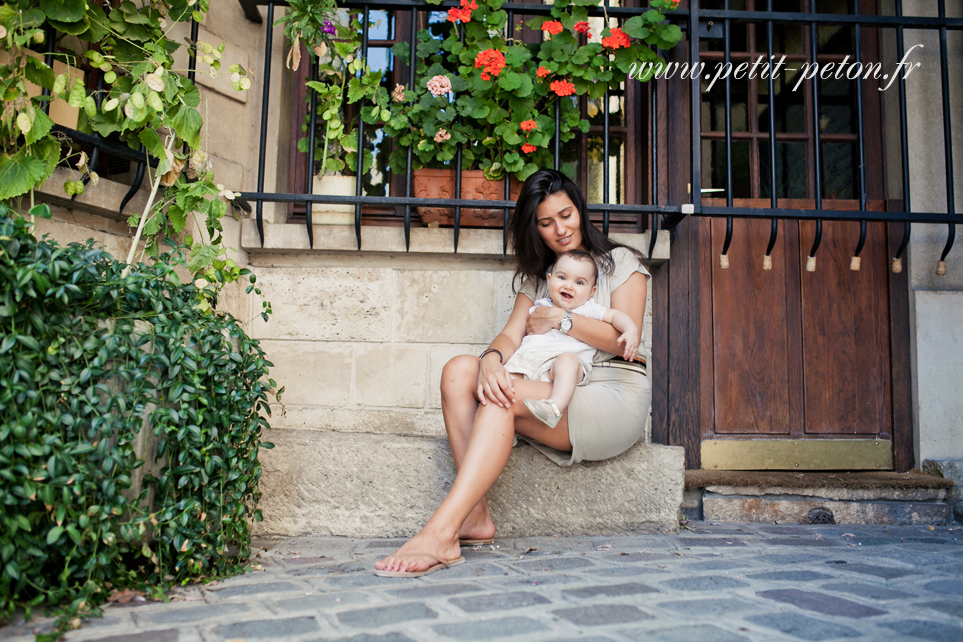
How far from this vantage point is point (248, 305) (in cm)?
294

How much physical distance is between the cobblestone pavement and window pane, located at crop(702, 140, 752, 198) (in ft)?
5.63

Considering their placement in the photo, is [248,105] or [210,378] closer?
[210,378]

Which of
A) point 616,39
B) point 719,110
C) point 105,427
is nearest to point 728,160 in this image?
point 719,110

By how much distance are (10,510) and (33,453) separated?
0.43ft

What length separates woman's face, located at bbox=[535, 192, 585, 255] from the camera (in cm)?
249

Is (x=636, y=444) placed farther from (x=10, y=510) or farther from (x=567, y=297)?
(x=10, y=510)

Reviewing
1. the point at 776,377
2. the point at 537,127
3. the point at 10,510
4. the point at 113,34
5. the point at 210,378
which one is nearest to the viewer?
the point at 10,510

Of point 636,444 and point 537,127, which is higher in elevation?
point 537,127

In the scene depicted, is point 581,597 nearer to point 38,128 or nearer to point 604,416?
point 604,416

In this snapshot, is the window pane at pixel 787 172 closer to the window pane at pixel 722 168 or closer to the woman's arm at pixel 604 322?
the window pane at pixel 722 168

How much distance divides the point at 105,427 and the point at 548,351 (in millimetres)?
1389

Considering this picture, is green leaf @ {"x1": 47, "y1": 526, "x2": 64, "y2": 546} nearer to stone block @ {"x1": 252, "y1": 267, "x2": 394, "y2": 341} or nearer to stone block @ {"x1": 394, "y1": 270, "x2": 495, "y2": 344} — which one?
stone block @ {"x1": 252, "y1": 267, "x2": 394, "y2": 341}

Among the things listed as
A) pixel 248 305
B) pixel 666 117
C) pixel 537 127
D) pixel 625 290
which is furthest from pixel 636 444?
pixel 248 305

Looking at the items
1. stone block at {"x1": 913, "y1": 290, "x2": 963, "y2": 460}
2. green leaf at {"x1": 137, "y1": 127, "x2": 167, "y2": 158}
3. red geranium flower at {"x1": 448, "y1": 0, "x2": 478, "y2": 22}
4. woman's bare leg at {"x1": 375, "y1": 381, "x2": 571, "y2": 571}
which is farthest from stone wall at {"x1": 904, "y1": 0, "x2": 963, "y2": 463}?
green leaf at {"x1": 137, "y1": 127, "x2": 167, "y2": 158}
